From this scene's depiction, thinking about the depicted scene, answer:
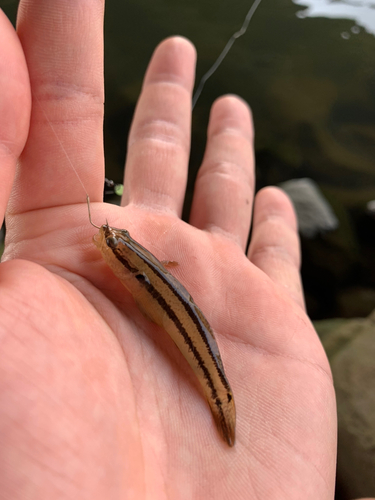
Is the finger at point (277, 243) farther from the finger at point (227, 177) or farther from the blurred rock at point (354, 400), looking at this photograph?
the blurred rock at point (354, 400)

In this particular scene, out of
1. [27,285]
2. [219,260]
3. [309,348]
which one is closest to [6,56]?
[27,285]

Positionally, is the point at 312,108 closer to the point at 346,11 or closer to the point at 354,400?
the point at 346,11

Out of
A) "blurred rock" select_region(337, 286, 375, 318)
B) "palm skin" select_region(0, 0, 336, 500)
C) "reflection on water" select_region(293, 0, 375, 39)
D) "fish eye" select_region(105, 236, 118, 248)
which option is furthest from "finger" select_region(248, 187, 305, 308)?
"reflection on water" select_region(293, 0, 375, 39)

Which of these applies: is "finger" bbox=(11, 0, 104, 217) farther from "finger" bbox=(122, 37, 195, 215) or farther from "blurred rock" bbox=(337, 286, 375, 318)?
"blurred rock" bbox=(337, 286, 375, 318)

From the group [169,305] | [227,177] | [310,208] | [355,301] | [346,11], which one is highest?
[346,11]

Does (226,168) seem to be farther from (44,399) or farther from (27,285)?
(44,399)

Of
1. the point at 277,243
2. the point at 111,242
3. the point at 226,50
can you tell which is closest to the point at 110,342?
the point at 111,242
